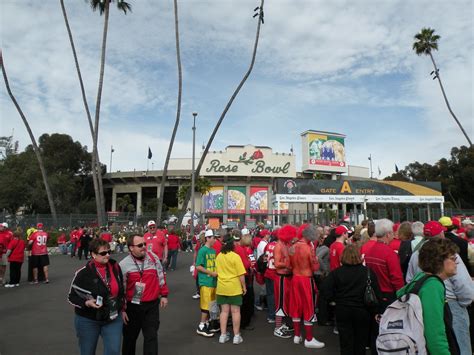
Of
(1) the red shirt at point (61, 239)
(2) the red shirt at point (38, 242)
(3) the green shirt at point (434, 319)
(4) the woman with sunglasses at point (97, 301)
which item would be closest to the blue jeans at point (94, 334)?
(4) the woman with sunglasses at point (97, 301)

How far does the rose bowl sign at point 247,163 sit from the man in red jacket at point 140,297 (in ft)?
177

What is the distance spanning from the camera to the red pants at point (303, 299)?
554 centimetres

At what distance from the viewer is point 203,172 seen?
193ft

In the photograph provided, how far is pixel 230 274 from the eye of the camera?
575 cm

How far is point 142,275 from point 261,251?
3.88 metres

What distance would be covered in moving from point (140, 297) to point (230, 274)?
1854mm

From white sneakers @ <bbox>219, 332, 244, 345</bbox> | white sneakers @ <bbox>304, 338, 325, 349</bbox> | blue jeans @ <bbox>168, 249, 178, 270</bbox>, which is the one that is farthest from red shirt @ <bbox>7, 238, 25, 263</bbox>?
white sneakers @ <bbox>304, 338, 325, 349</bbox>

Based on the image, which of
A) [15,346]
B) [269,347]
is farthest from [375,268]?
[15,346]

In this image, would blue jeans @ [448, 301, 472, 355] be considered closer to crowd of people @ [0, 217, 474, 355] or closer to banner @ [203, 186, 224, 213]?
crowd of people @ [0, 217, 474, 355]

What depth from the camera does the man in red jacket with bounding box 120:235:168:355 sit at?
165 inches

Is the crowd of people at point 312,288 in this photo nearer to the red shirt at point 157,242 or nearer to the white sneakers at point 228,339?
the white sneakers at point 228,339

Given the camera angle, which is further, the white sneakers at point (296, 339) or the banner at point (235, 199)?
the banner at point (235, 199)

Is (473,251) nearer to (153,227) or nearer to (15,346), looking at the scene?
(15,346)

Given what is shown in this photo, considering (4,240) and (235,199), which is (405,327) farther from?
(235,199)
